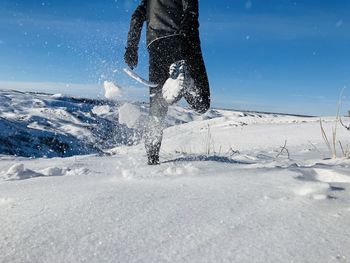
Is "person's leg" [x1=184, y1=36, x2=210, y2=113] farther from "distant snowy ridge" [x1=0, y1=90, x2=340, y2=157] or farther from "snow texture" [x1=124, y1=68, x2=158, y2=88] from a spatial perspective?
"distant snowy ridge" [x1=0, y1=90, x2=340, y2=157]

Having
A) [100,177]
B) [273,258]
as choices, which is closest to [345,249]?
[273,258]

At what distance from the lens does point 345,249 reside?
38.1 inches

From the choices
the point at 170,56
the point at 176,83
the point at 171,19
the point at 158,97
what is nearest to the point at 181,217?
the point at 176,83

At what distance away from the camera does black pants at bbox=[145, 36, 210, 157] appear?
113 inches

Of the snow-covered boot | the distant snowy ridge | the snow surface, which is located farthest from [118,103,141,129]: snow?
the distant snowy ridge

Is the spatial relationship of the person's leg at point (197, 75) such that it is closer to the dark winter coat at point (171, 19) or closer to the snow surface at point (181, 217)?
the dark winter coat at point (171, 19)

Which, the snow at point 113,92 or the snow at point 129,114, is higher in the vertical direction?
the snow at point 113,92

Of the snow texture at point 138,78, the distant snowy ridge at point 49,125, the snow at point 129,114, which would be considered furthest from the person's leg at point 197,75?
the distant snowy ridge at point 49,125

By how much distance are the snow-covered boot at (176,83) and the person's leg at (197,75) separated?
15 centimetres

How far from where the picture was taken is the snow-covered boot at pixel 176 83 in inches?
105

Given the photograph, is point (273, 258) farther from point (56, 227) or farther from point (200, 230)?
point (56, 227)

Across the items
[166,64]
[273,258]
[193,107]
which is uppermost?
[166,64]

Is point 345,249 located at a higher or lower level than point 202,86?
lower

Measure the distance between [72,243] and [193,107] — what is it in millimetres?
2135
